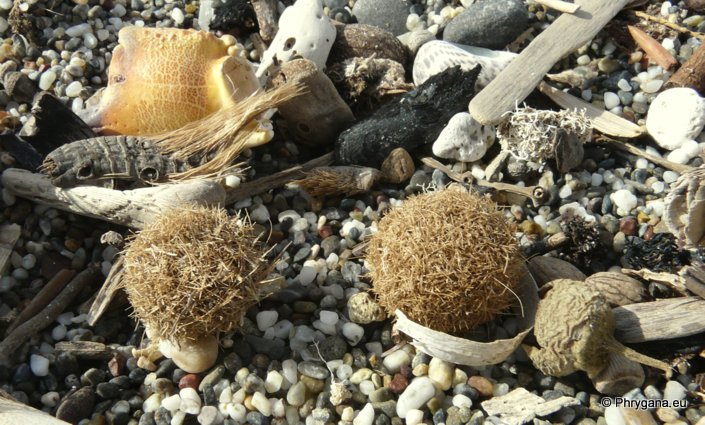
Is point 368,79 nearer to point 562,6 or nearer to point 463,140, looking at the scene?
point 463,140

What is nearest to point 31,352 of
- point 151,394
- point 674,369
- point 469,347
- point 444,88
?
point 151,394

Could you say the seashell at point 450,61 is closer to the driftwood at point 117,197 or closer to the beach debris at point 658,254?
the beach debris at point 658,254

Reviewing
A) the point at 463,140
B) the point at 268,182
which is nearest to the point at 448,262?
the point at 463,140

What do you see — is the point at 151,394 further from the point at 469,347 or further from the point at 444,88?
the point at 444,88

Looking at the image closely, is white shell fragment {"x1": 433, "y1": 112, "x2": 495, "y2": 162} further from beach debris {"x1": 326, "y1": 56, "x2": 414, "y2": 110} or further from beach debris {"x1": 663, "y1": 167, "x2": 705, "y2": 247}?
beach debris {"x1": 663, "y1": 167, "x2": 705, "y2": 247}

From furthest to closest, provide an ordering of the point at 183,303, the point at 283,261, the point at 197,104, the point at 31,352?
the point at 197,104, the point at 283,261, the point at 31,352, the point at 183,303

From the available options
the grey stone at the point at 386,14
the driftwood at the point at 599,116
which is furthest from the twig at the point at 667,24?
the grey stone at the point at 386,14
